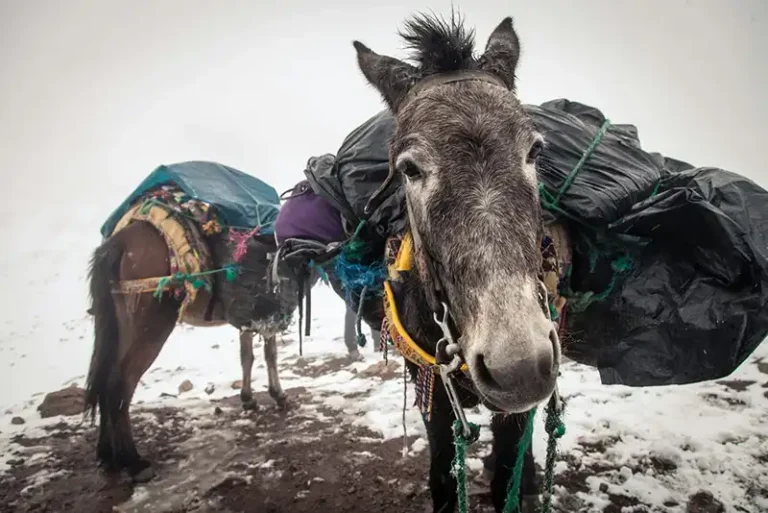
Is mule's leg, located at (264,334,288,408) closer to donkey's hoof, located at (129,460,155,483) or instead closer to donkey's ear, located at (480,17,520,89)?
donkey's hoof, located at (129,460,155,483)

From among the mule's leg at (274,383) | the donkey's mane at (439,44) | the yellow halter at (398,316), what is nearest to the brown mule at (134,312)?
the mule's leg at (274,383)

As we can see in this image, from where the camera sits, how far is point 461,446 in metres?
1.43

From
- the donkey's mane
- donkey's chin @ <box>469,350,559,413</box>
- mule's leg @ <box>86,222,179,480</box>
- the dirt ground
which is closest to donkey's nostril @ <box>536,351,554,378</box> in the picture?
donkey's chin @ <box>469,350,559,413</box>

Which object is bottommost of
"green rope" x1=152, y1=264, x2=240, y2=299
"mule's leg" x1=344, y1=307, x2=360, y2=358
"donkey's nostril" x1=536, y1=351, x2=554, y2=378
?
"mule's leg" x1=344, y1=307, x2=360, y2=358

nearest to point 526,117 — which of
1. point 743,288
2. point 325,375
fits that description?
point 743,288

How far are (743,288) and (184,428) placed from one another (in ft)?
15.9

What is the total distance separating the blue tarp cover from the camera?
147 inches

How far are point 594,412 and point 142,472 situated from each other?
4.01 metres

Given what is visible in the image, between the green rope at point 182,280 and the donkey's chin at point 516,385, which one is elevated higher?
the green rope at point 182,280

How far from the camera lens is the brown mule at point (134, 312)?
3477 mm

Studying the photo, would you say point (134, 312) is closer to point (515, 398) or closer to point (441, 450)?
point (441, 450)

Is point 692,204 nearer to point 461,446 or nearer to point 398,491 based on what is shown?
point 461,446

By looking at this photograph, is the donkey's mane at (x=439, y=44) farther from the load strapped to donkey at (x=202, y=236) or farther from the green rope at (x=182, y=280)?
the green rope at (x=182, y=280)

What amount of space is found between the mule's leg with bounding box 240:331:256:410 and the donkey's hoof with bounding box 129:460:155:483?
4.36 feet
